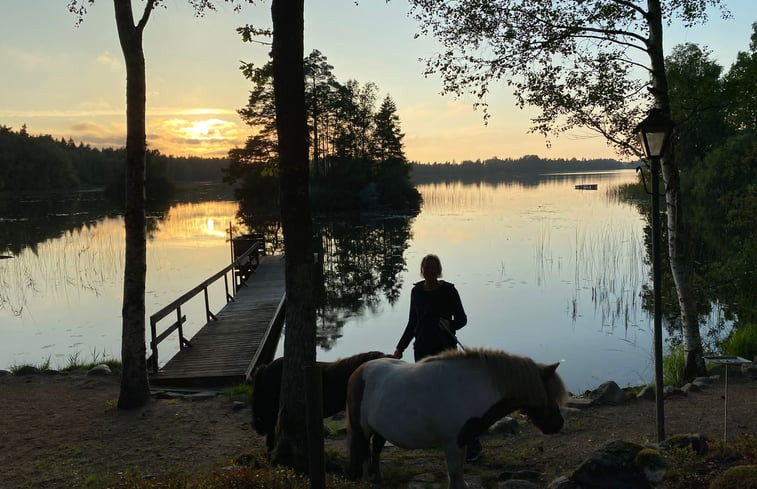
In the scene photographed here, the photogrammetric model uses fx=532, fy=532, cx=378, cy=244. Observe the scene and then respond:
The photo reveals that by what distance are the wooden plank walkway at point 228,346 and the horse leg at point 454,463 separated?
5.63 meters

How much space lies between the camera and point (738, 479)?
3.31 metres

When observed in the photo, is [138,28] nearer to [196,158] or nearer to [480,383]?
[480,383]

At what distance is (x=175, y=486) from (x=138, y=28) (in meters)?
5.70

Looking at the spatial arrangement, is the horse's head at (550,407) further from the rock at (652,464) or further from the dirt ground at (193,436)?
the dirt ground at (193,436)

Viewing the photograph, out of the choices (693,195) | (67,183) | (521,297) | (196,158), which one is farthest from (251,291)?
(196,158)

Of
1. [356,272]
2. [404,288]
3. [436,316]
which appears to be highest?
[436,316]

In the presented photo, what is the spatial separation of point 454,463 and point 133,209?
206 inches

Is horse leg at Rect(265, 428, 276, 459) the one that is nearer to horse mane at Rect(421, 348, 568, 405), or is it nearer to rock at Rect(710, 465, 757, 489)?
horse mane at Rect(421, 348, 568, 405)

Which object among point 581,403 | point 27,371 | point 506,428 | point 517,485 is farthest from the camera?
point 27,371

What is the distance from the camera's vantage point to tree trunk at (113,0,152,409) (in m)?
6.80

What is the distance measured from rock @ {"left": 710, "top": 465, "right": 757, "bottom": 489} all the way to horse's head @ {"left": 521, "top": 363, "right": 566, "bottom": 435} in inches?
38.9

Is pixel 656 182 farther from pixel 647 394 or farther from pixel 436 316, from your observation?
pixel 647 394

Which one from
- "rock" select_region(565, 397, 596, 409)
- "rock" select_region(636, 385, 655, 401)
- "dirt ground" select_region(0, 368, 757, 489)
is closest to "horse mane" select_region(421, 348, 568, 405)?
"dirt ground" select_region(0, 368, 757, 489)

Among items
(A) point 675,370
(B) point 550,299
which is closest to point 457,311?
(A) point 675,370
